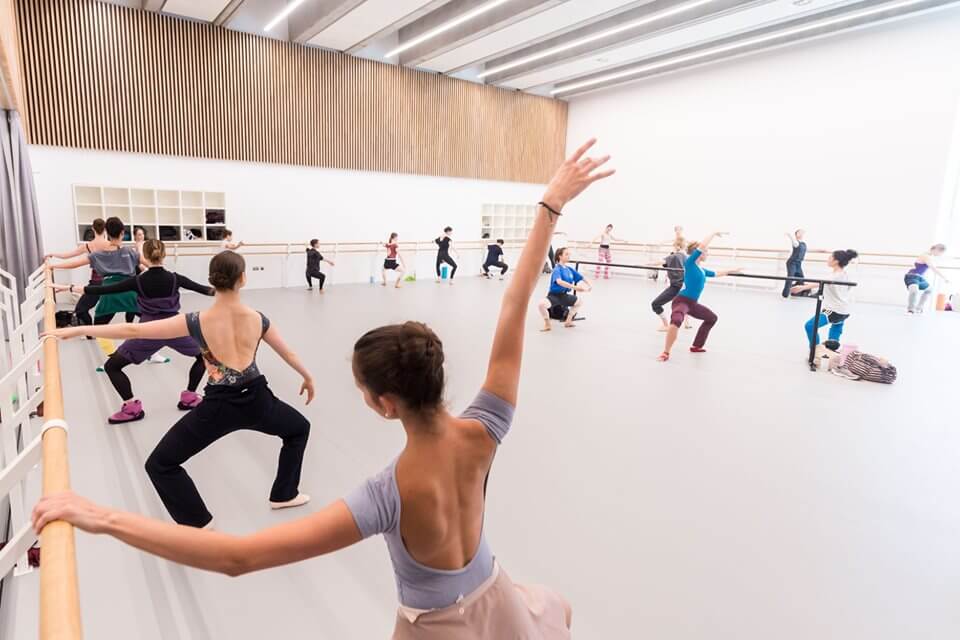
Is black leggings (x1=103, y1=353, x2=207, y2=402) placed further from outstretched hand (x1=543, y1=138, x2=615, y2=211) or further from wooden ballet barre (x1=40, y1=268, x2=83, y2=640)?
outstretched hand (x1=543, y1=138, x2=615, y2=211)

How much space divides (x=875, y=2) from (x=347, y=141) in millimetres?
11215

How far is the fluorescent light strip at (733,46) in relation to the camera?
34.5 feet

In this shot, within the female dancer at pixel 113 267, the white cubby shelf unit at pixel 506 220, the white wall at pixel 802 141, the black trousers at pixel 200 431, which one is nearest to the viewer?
the black trousers at pixel 200 431

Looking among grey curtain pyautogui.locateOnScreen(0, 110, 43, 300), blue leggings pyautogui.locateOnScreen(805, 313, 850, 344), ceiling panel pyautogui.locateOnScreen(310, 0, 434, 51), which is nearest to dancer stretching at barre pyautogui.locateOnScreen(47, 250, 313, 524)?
grey curtain pyautogui.locateOnScreen(0, 110, 43, 300)

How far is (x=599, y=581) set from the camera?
2457 mm

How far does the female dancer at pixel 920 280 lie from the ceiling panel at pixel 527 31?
7.31m

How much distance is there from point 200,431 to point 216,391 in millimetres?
191

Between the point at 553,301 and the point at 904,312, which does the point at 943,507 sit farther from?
the point at 904,312

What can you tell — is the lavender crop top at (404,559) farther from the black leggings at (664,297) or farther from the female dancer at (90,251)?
the black leggings at (664,297)

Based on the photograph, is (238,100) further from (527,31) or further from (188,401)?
(188,401)

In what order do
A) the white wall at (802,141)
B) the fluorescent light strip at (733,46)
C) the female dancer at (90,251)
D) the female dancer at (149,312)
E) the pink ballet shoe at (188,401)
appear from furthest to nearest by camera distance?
1. the white wall at (802,141)
2. the fluorescent light strip at (733,46)
3. the female dancer at (90,251)
4. the pink ballet shoe at (188,401)
5. the female dancer at (149,312)

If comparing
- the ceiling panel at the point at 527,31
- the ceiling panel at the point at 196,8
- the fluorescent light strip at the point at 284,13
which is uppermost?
the ceiling panel at the point at 527,31

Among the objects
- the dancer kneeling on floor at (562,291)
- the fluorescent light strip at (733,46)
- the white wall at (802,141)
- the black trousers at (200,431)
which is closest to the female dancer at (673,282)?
the dancer kneeling on floor at (562,291)

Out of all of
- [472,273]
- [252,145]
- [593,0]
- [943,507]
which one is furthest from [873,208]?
[252,145]
